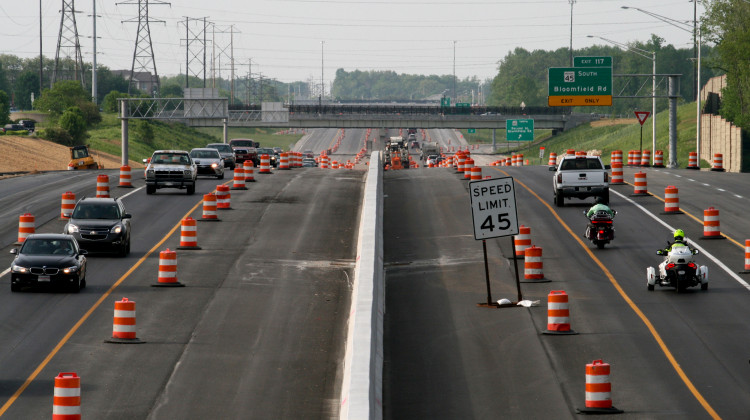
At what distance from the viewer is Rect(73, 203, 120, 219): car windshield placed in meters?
30.6

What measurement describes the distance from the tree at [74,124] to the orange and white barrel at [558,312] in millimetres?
94209

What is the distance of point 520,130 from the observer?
11325cm

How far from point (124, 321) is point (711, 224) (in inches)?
740

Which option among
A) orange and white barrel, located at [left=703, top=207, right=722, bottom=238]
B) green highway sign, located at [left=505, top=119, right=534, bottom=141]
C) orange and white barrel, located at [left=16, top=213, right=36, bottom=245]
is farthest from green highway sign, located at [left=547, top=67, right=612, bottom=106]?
orange and white barrel, located at [left=16, top=213, right=36, bottom=245]

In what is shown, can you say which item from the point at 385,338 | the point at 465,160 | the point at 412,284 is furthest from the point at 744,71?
the point at 385,338

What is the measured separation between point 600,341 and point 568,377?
262 cm

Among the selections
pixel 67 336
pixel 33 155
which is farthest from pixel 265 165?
pixel 33 155

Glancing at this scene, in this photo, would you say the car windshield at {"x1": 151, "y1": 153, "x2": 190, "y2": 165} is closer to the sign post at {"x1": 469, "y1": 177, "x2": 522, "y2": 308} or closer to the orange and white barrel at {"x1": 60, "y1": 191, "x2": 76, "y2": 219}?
the orange and white barrel at {"x1": 60, "y1": 191, "x2": 76, "y2": 219}

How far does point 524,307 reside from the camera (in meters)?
23.8

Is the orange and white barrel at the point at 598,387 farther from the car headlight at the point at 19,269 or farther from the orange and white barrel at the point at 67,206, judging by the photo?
the orange and white barrel at the point at 67,206

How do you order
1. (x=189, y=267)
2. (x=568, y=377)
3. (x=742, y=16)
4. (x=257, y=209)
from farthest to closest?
(x=742, y=16) → (x=257, y=209) → (x=189, y=267) → (x=568, y=377)

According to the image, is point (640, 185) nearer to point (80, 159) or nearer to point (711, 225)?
point (711, 225)

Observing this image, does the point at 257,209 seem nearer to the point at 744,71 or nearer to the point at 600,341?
the point at 600,341

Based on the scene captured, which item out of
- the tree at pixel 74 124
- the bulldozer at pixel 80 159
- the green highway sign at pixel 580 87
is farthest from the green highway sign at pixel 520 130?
the bulldozer at pixel 80 159
